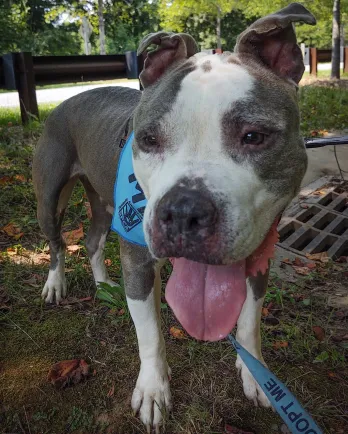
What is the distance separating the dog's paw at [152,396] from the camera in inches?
89.7

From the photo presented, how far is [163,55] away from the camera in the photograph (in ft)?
7.59

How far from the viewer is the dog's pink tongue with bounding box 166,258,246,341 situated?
1.82 meters

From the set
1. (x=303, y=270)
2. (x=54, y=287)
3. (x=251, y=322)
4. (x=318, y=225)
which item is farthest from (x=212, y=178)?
(x=318, y=225)

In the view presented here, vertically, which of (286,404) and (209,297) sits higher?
(209,297)

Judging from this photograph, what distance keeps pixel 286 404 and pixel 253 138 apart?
1.10m

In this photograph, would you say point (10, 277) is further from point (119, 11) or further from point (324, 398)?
point (119, 11)

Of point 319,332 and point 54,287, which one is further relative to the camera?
point 54,287

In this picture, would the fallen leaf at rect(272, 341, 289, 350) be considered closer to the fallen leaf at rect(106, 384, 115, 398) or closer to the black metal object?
the fallen leaf at rect(106, 384, 115, 398)

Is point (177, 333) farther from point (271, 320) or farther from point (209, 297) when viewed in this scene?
point (209, 297)

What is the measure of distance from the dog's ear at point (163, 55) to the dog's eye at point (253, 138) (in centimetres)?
76

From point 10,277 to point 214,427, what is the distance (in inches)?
78.2

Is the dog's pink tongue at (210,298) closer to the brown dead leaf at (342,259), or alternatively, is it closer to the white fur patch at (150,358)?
the white fur patch at (150,358)

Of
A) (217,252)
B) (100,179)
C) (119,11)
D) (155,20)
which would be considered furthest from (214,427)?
(155,20)

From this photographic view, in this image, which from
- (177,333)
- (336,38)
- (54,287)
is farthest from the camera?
(336,38)
